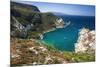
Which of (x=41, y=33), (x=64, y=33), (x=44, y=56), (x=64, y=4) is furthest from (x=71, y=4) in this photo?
(x=44, y=56)

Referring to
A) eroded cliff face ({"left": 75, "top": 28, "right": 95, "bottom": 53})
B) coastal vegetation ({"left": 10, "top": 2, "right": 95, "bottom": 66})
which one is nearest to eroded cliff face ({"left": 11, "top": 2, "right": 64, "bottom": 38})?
coastal vegetation ({"left": 10, "top": 2, "right": 95, "bottom": 66})

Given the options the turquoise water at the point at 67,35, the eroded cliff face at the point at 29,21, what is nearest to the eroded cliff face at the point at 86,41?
the turquoise water at the point at 67,35

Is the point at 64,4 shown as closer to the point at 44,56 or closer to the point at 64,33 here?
the point at 64,33

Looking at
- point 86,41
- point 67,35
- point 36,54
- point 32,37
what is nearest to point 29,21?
point 32,37

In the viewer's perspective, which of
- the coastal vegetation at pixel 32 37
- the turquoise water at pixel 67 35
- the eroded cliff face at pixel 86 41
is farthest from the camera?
the eroded cliff face at pixel 86 41

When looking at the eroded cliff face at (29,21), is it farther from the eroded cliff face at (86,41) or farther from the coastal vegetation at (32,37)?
the eroded cliff face at (86,41)
